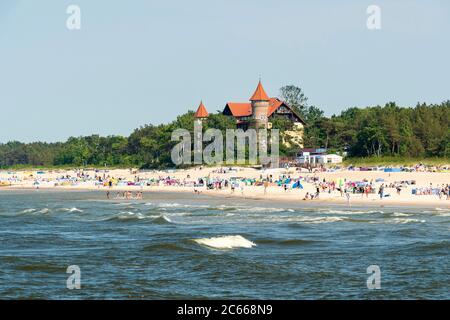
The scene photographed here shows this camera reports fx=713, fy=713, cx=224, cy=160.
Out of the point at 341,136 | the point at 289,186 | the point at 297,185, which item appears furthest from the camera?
the point at 341,136

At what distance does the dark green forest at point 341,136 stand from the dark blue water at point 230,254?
47738 millimetres

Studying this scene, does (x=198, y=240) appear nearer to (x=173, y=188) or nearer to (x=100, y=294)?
(x=100, y=294)

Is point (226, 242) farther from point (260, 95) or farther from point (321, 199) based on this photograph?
point (260, 95)

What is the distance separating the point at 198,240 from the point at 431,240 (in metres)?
9.56

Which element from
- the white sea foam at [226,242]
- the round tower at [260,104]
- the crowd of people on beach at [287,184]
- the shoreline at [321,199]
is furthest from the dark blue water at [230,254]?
the round tower at [260,104]

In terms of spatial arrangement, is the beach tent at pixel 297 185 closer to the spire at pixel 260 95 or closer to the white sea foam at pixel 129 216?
the white sea foam at pixel 129 216

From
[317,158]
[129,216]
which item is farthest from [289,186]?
[317,158]

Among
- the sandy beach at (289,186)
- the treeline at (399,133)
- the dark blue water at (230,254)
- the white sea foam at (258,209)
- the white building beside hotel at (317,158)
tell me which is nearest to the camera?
the dark blue water at (230,254)

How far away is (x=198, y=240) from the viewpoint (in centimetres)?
2998

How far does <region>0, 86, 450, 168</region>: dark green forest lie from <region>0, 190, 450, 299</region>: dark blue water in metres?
47.7

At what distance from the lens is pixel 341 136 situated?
344 feet

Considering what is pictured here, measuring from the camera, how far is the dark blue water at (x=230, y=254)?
20.2 m

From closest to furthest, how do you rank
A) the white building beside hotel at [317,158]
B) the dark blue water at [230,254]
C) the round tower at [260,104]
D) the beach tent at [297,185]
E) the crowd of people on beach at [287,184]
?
1. the dark blue water at [230,254]
2. the crowd of people on beach at [287,184]
3. the beach tent at [297,185]
4. the white building beside hotel at [317,158]
5. the round tower at [260,104]

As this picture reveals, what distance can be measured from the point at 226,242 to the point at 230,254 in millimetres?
2741
